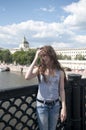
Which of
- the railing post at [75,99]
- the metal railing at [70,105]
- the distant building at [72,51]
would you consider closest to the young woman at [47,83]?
the metal railing at [70,105]

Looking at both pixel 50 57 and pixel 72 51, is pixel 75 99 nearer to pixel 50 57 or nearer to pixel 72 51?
pixel 50 57

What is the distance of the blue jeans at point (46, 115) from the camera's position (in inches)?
145

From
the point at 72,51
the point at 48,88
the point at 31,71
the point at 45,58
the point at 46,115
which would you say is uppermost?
the point at 45,58

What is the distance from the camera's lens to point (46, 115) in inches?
146

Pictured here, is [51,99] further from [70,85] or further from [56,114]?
[70,85]

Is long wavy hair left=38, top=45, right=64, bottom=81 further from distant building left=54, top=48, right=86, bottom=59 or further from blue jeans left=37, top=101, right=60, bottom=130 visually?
distant building left=54, top=48, right=86, bottom=59

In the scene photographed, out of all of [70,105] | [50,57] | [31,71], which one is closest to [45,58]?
[50,57]

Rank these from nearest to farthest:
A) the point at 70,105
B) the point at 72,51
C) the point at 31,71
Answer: the point at 31,71
the point at 70,105
the point at 72,51

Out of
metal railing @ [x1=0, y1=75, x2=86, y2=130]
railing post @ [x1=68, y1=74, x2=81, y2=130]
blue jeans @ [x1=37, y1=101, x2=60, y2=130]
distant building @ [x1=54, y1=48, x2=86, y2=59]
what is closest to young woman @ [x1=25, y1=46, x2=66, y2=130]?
blue jeans @ [x1=37, y1=101, x2=60, y2=130]

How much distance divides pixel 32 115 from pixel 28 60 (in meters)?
93.1

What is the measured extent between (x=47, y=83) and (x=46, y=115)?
1.10ft

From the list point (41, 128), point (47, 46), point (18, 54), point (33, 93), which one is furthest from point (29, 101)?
point (18, 54)

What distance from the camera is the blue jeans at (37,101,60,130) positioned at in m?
3.69

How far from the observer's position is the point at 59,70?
3.76 metres
